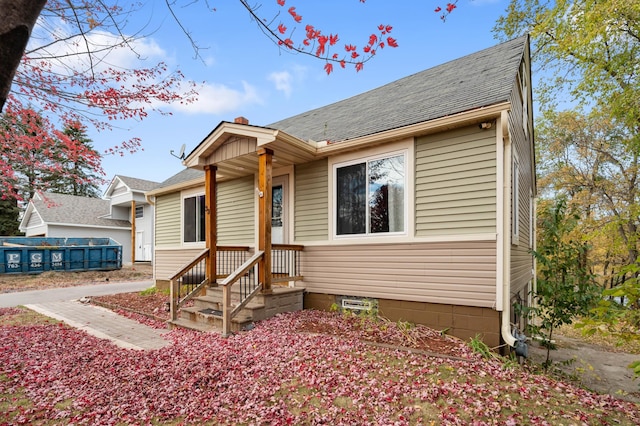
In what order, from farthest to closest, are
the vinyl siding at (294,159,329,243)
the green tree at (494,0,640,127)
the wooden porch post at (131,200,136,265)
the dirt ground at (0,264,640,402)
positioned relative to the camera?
the wooden porch post at (131,200,136,265)
the green tree at (494,0,640,127)
the vinyl siding at (294,159,329,243)
the dirt ground at (0,264,640,402)

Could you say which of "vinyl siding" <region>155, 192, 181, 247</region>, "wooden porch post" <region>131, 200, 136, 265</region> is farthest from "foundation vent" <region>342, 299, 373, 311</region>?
"wooden porch post" <region>131, 200, 136, 265</region>

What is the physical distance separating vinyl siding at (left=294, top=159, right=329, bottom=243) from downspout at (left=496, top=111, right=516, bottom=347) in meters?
3.00

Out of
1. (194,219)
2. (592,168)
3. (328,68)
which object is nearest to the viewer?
(328,68)

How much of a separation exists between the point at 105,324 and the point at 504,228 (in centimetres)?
742

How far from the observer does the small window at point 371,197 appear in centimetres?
572

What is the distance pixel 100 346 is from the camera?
203 inches

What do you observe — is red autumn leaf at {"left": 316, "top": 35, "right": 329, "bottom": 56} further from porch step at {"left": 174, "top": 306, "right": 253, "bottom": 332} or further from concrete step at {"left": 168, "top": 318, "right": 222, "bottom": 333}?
concrete step at {"left": 168, "top": 318, "right": 222, "bottom": 333}

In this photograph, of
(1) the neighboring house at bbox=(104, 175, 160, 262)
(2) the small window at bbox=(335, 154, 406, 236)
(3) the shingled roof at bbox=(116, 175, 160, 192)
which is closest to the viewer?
(2) the small window at bbox=(335, 154, 406, 236)

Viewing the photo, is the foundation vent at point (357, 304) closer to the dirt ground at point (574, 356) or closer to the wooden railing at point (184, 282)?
the wooden railing at point (184, 282)

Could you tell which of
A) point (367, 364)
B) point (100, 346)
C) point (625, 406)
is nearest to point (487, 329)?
point (625, 406)

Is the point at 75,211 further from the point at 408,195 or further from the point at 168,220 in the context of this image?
the point at 408,195

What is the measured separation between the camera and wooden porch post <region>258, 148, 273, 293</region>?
589 cm

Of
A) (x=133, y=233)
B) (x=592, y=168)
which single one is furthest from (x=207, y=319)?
(x=592, y=168)

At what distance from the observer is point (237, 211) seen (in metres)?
8.53
